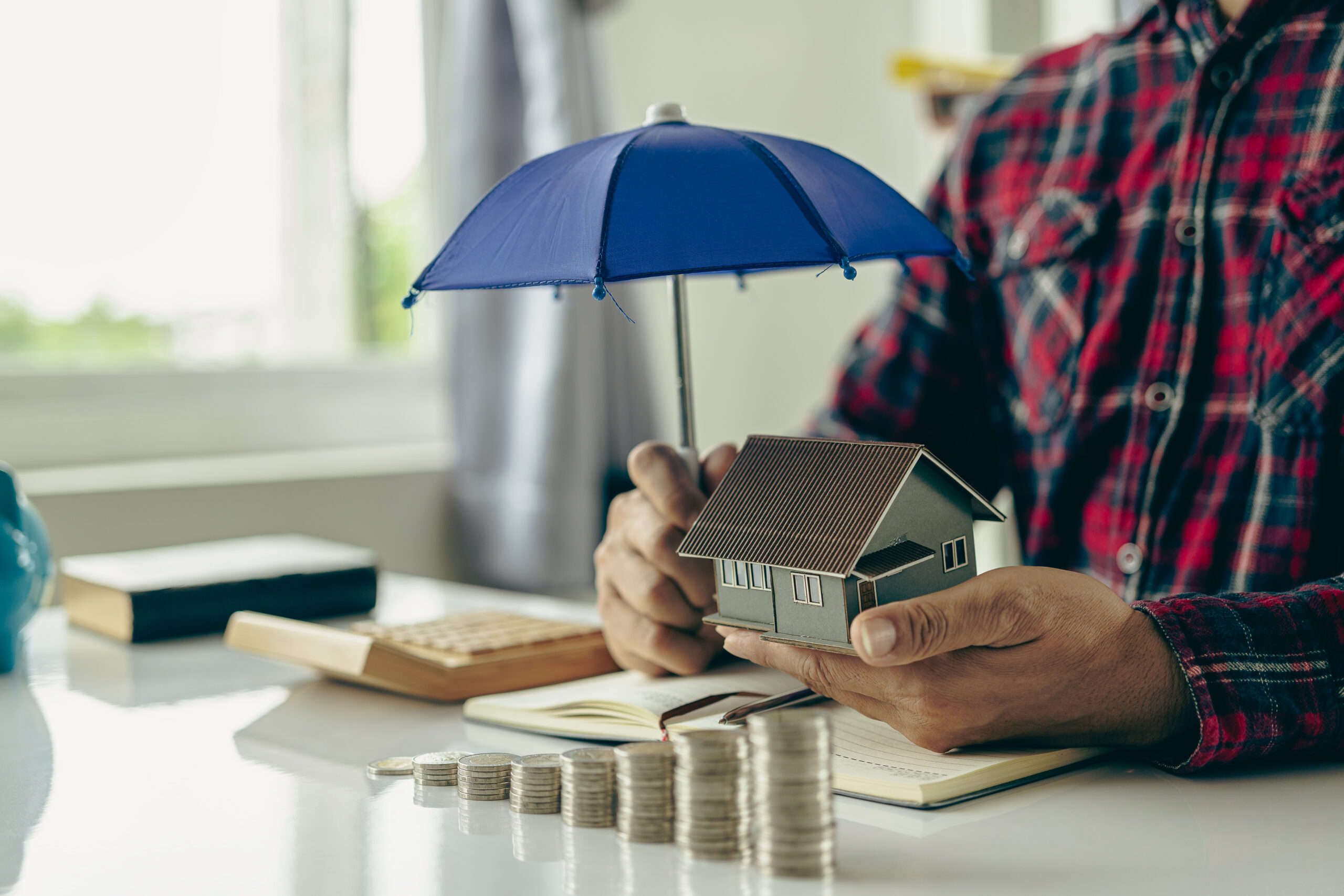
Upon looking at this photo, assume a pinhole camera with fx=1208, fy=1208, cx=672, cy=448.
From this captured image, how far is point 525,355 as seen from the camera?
2180 mm

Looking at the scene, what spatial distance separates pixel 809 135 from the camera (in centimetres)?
278

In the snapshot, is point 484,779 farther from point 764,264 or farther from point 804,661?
point 764,264

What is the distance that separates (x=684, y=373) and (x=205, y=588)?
0.66 metres

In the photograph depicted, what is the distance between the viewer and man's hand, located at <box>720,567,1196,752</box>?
0.64 metres

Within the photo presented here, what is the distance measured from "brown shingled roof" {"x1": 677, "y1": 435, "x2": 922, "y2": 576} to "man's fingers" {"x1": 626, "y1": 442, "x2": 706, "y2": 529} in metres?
0.15

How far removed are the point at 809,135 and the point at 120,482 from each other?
1.67 metres

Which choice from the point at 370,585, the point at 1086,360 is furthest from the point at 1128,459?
the point at 370,585

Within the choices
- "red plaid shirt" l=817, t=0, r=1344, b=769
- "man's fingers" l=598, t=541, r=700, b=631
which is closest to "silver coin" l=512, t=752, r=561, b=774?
"man's fingers" l=598, t=541, r=700, b=631

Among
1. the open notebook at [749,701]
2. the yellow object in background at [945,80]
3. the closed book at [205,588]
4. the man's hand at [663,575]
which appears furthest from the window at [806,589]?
the yellow object in background at [945,80]

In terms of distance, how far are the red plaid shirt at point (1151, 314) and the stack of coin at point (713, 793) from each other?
473mm

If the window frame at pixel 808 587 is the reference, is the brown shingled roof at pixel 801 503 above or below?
above

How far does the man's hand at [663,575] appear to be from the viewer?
0.85m

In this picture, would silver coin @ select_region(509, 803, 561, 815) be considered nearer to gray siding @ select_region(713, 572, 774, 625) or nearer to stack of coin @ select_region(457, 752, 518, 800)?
stack of coin @ select_region(457, 752, 518, 800)

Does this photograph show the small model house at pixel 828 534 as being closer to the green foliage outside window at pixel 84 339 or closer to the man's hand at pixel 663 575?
the man's hand at pixel 663 575
